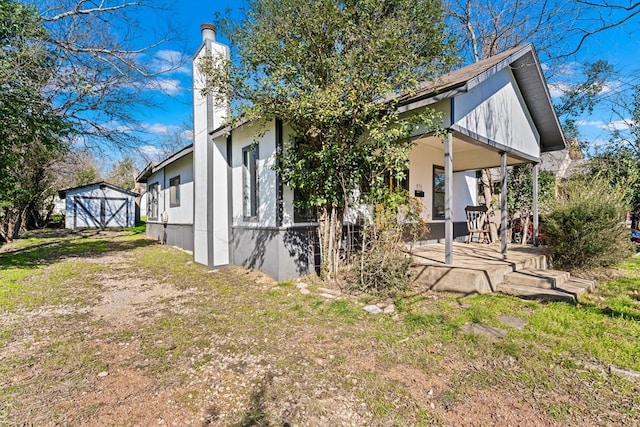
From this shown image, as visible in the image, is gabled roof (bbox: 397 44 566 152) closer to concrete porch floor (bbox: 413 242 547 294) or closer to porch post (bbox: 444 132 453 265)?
porch post (bbox: 444 132 453 265)

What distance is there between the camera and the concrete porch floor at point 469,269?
16.6 ft

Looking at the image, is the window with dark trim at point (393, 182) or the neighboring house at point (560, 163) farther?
the neighboring house at point (560, 163)

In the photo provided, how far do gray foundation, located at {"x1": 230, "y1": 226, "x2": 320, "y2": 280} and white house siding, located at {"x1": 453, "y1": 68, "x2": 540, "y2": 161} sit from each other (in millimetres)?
3572

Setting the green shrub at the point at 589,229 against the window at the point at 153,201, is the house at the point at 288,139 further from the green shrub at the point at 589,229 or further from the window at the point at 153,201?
the window at the point at 153,201

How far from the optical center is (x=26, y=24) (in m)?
6.69

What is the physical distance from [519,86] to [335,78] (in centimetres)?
557

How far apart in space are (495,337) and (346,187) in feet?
10.4

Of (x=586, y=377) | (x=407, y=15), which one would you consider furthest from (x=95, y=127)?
(x=586, y=377)

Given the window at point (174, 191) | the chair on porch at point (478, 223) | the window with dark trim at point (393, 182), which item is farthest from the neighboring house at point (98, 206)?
the chair on porch at point (478, 223)

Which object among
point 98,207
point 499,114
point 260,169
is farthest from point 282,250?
→ point 98,207

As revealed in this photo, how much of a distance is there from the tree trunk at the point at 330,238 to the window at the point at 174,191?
828 centimetres

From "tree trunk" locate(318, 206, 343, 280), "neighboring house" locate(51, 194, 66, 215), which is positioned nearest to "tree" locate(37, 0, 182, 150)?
"tree trunk" locate(318, 206, 343, 280)

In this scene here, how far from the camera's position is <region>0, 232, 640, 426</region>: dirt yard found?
2365mm

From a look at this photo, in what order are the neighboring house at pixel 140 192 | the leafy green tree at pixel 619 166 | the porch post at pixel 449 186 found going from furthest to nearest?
1. the neighboring house at pixel 140 192
2. the leafy green tree at pixel 619 166
3. the porch post at pixel 449 186
